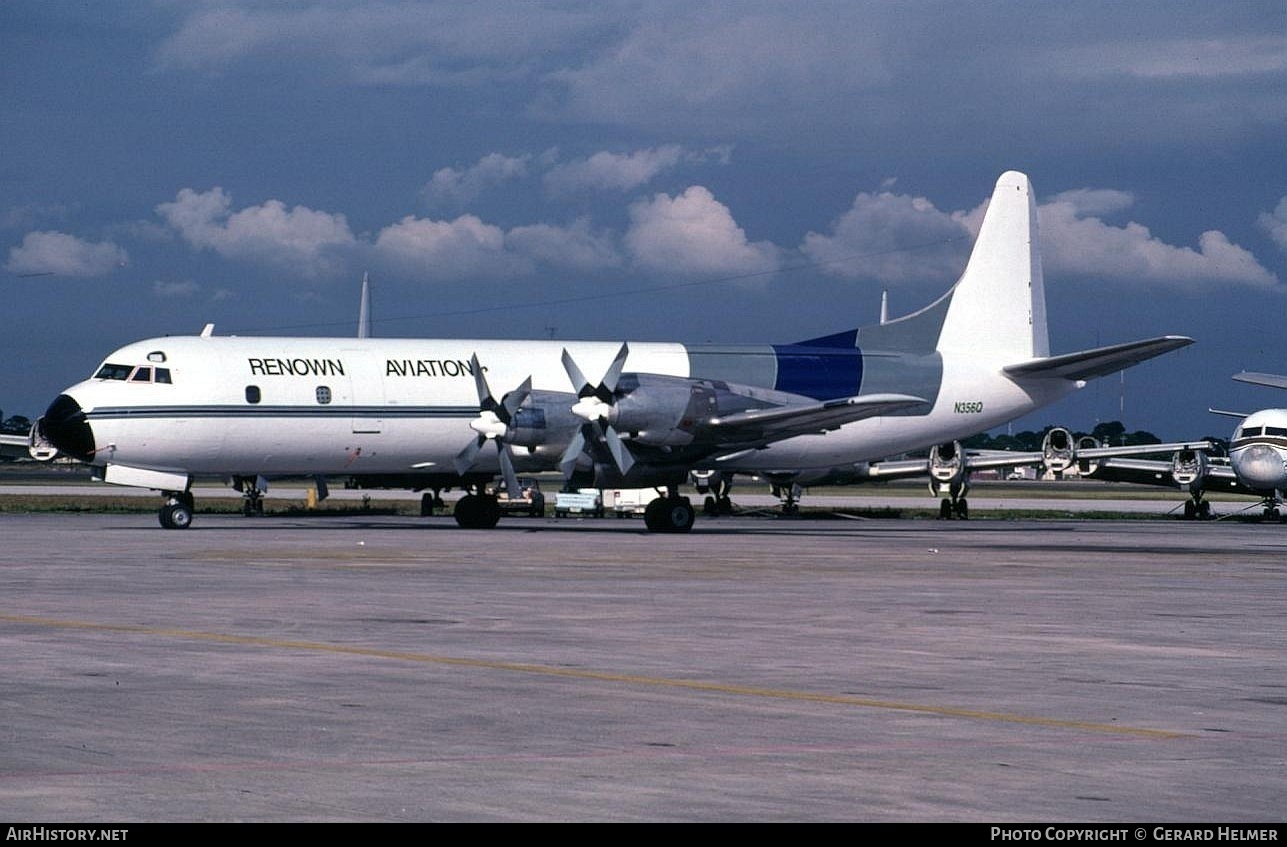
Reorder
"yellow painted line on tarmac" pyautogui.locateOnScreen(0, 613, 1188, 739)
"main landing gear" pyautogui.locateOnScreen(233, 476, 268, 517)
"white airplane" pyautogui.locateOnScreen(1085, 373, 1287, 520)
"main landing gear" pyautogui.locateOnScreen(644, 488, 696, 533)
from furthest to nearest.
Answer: "white airplane" pyautogui.locateOnScreen(1085, 373, 1287, 520) → "main landing gear" pyautogui.locateOnScreen(233, 476, 268, 517) → "main landing gear" pyautogui.locateOnScreen(644, 488, 696, 533) → "yellow painted line on tarmac" pyautogui.locateOnScreen(0, 613, 1188, 739)

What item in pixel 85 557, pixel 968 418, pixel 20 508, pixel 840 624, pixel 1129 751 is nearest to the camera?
pixel 1129 751

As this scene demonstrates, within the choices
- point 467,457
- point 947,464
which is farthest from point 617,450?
point 947,464

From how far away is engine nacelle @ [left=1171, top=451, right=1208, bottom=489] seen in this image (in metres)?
66.8

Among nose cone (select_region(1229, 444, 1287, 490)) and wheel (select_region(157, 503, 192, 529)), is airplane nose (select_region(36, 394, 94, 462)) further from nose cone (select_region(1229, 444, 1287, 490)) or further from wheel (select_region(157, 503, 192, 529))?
nose cone (select_region(1229, 444, 1287, 490))

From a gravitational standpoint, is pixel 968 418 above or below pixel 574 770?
above

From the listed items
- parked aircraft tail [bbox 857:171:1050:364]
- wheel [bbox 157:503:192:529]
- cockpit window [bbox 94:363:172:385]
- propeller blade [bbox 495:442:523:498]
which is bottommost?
wheel [bbox 157:503:192:529]

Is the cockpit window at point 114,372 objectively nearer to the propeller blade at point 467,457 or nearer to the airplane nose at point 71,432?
the airplane nose at point 71,432

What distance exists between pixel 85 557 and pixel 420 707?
68.9ft

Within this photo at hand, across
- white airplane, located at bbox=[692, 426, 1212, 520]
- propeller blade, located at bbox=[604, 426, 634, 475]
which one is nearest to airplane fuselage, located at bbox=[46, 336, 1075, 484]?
propeller blade, located at bbox=[604, 426, 634, 475]

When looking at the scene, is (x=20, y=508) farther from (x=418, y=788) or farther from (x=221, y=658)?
(x=418, y=788)

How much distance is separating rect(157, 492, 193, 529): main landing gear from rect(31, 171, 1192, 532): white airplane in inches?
1.8

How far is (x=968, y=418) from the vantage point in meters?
53.5

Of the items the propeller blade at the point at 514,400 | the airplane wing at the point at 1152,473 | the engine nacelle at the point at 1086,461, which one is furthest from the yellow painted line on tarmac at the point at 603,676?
the engine nacelle at the point at 1086,461
